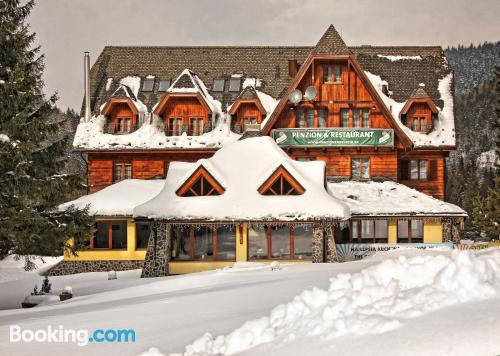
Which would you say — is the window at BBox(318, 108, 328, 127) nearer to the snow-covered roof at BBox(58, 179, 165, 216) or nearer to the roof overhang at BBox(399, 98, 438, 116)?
the roof overhang at BBox(399, 98, 438, 116)

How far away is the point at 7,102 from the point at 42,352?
10833 mm

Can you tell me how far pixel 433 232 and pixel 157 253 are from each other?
1351 centimetres

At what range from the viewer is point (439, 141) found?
115ft

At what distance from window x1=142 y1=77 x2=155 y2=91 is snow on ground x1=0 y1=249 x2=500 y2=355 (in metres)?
23.8

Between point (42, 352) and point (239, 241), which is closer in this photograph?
point (42, 352)

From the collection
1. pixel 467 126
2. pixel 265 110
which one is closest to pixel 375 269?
pixel 265 110

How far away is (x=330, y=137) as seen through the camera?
110 feet

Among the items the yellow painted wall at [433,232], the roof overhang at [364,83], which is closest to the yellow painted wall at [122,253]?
the roof overhang at [364,83]

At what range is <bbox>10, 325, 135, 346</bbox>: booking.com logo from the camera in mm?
11492

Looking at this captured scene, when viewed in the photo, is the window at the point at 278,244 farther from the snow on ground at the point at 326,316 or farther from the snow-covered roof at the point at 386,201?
the snow on ground at the point at 326,316

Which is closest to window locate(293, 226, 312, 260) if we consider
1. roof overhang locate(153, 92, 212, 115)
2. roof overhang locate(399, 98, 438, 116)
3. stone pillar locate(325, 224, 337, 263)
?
stone pillar locate(325, 224, 337, 263)

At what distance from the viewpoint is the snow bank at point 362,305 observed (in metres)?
9.28

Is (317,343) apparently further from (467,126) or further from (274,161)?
(467,126)

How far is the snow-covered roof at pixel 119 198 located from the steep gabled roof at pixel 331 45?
11.6 meters
